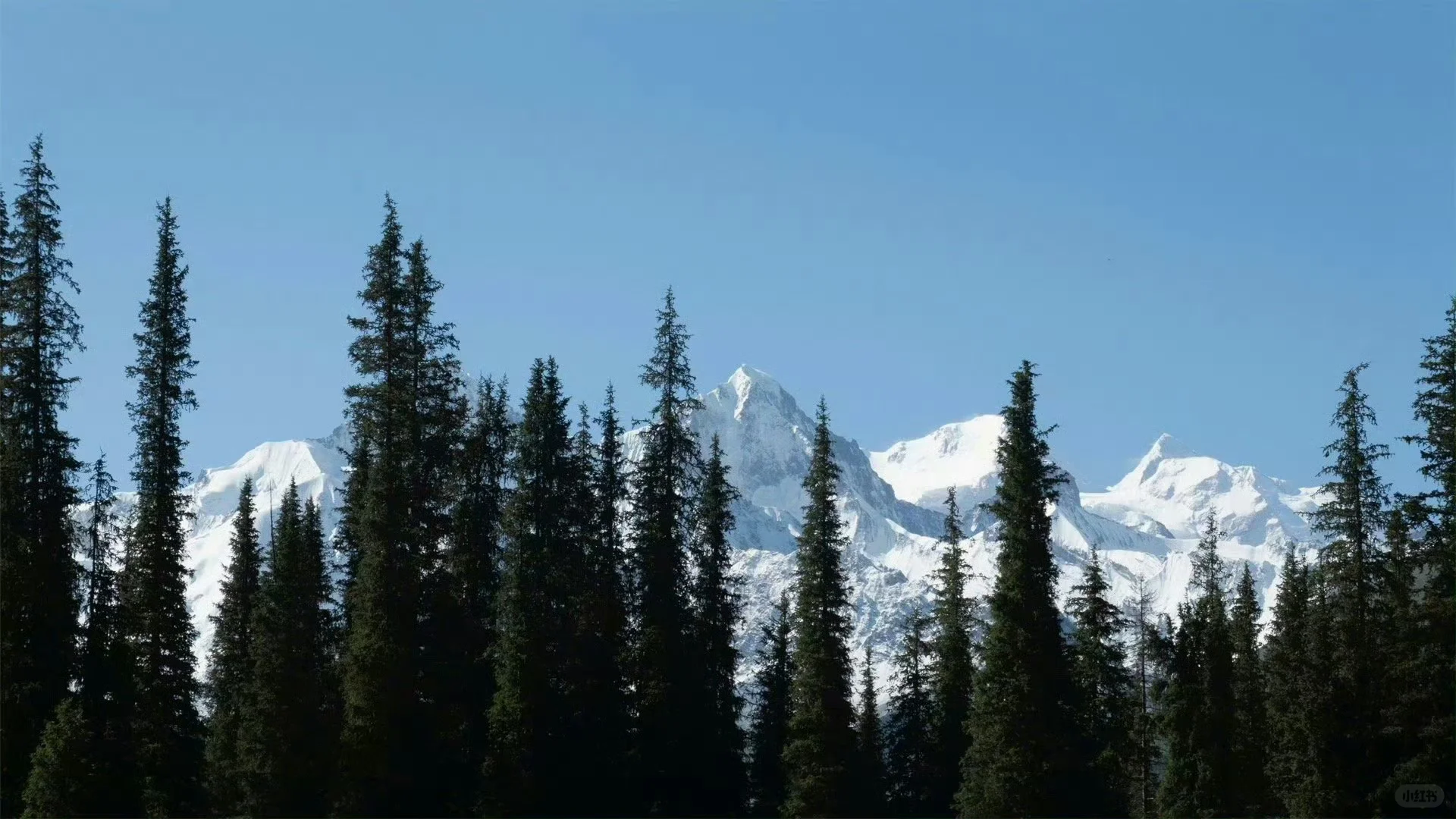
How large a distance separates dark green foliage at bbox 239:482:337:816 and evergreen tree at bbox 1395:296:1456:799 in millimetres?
35095

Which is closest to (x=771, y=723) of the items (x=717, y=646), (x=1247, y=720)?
(x=717, y=646)

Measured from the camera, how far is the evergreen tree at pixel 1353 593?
5509 centimetres

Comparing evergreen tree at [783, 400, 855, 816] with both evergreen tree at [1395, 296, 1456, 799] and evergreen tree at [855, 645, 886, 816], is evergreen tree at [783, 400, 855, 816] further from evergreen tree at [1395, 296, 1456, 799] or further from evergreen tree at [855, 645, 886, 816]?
evergreen tree at [1395, 296, 1456, 799]

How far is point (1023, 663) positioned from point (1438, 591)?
44.7 feet

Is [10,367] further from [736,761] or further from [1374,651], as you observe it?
[1374,651]

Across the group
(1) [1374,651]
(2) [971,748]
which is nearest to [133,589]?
(2) [971,748]

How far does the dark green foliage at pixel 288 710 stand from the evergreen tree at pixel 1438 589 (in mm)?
35095

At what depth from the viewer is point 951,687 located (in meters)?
66.2

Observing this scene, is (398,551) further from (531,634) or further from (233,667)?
(233,667)

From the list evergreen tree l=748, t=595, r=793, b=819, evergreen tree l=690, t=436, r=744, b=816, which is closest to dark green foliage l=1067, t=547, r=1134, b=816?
evergreen tree l=748, t=595, r=793, b=819

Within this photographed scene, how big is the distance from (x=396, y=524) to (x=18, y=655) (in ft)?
39.4

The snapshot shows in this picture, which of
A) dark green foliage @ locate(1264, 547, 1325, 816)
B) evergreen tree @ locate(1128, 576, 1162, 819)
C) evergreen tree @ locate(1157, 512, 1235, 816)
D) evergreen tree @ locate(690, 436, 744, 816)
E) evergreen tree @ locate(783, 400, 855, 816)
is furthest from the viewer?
evergreen tree @ locate(1128, 576, 1162, 819)

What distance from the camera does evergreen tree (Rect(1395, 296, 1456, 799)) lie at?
52531 millimetres

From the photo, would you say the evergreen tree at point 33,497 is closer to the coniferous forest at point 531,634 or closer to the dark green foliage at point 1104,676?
the coniferous forest at point 531,634
